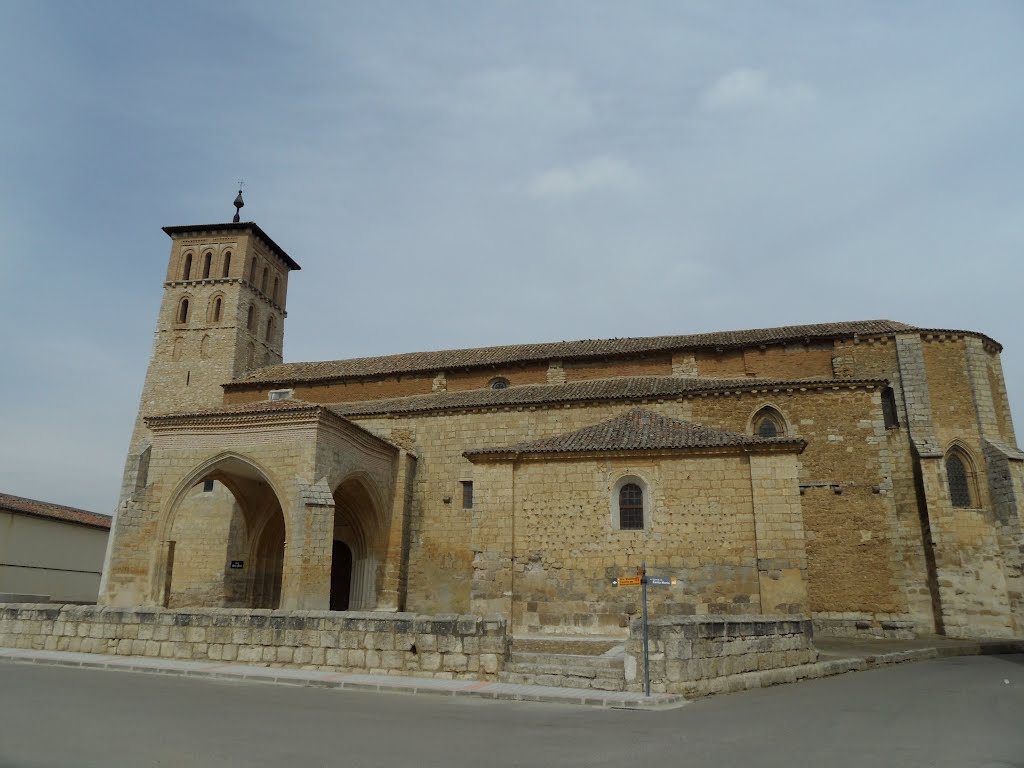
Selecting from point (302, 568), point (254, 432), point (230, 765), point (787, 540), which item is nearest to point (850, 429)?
point (787, 540)

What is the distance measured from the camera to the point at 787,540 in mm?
13906

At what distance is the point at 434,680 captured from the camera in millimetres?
9727

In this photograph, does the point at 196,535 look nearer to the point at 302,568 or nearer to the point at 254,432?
the point at 254,432

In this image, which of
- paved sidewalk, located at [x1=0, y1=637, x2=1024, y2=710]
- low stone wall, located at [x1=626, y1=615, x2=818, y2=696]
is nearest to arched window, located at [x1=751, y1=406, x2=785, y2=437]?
paved sidewalk, located at [x1=0, y1=637, x2=1024, y2=710]

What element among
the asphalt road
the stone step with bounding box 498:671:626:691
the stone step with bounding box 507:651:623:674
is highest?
the stone step with bounding box 507:651:623:674

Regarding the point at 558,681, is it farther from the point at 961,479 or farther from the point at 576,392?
the point at 961,479

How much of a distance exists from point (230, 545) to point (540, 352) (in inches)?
463

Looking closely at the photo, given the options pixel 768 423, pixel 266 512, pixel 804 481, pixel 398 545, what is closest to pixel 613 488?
pixel 768 423

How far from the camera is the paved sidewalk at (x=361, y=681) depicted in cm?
860

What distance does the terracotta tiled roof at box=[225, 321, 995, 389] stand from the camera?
20.9 metres

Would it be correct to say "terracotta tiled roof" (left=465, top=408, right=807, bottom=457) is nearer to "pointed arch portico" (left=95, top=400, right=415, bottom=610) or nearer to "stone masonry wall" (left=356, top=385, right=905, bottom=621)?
"stone masonry wall" (left=356, top=385, right=905, bottom=621)

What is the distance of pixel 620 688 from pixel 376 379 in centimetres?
1720

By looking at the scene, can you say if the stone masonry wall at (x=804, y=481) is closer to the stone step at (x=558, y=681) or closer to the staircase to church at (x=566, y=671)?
the staircase to church at (x=566, y=671)

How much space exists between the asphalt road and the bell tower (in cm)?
1900
